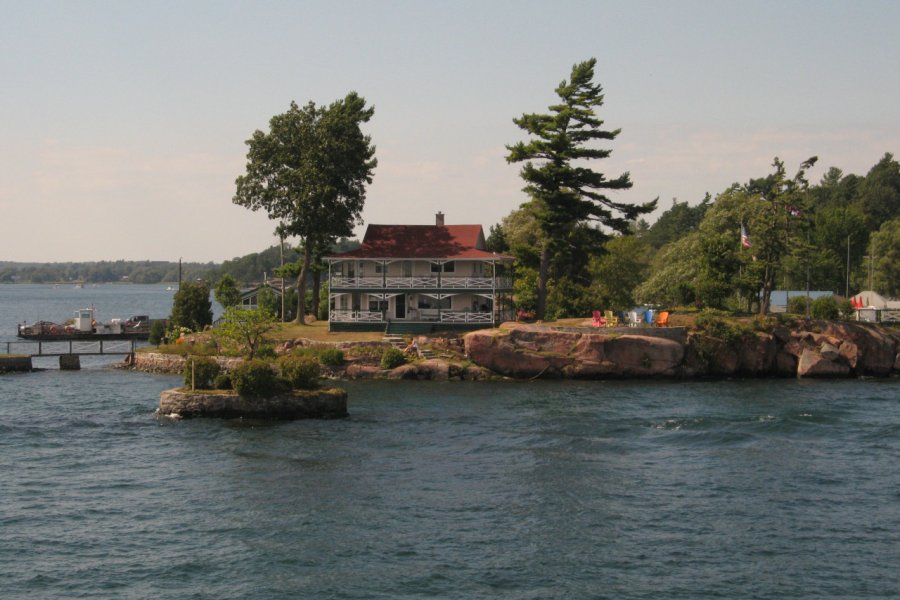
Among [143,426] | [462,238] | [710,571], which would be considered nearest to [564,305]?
[462,238]

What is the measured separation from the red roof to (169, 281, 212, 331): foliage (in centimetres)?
1553

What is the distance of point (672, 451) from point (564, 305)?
39938mm

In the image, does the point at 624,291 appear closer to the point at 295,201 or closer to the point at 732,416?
the point at 295,201

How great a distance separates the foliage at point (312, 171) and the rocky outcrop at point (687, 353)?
17.6 m

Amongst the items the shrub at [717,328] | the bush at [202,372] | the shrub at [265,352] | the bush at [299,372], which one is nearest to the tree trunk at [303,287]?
the shrub at [265,352]

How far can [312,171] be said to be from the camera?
7256cm

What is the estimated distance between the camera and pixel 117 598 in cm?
2372

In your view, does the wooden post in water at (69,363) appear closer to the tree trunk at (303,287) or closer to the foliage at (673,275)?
the tree trunk at (303,287)

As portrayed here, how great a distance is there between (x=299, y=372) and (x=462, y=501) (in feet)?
58.2

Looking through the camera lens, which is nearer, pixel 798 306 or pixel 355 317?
pixel 355 317

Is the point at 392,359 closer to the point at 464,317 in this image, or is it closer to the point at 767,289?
the point at 464,317

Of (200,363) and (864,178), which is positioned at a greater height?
(864,178)

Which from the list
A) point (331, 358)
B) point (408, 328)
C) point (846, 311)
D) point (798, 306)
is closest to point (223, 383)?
point (331, 358)

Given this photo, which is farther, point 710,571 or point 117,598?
point 710,571
